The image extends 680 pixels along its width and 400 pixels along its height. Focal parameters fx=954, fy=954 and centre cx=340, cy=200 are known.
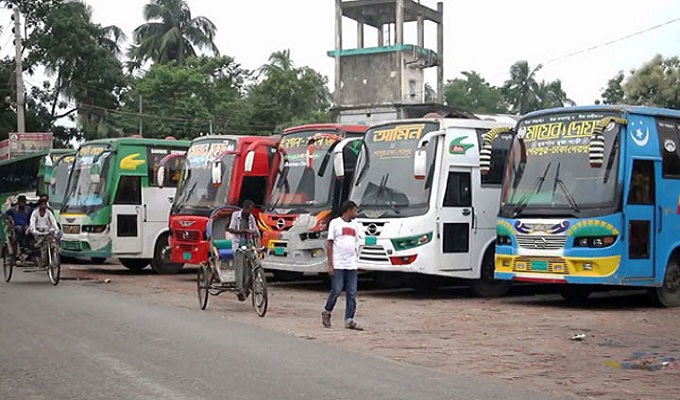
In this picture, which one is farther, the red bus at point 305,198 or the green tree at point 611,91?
the green tree at point 611,91

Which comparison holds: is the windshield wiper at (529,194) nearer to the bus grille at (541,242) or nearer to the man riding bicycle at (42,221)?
the bus grille at (541,242)

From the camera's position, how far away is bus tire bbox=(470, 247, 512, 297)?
17.4 m

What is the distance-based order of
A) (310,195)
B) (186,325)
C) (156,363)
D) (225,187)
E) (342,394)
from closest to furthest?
(342,394) → (156,363) → (186,325) → (310,195) → (225,187)

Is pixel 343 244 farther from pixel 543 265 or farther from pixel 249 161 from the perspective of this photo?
pixel 249 161

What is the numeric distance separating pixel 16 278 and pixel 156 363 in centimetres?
1244

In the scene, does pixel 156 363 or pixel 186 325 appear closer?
pixel 156 363

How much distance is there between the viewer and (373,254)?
1686cm

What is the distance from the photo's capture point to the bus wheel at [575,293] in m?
16.2

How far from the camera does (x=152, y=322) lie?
12.9m

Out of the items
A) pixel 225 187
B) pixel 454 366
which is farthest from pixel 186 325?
pixel 225 187

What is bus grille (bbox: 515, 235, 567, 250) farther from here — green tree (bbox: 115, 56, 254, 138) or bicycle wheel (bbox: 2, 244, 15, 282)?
green tree (bbox: 115, 56, 254, 138)

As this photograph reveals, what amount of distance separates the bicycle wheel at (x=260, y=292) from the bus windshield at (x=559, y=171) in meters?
4.35

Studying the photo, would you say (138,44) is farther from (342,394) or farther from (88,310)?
(342,394)

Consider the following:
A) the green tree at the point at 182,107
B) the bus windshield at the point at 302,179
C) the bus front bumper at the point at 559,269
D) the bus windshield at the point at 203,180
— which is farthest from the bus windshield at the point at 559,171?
the green tree at the point at 182,107
